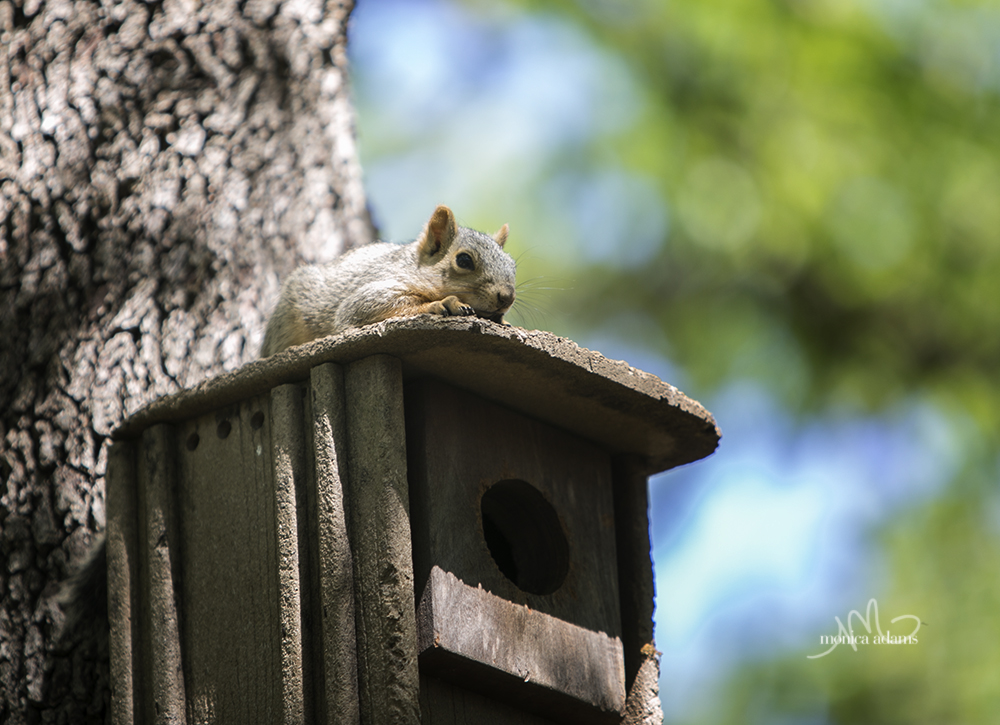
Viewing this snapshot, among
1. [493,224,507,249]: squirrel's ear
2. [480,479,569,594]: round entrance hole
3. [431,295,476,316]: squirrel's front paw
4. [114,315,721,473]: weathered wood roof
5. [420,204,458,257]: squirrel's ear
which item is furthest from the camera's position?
[493,224,507,249]: squirrel's ear

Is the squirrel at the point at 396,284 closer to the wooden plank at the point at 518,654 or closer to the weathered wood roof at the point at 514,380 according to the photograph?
the weathered wood roof at the point at 514,380

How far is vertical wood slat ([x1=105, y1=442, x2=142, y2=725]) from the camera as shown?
2969 millimetres

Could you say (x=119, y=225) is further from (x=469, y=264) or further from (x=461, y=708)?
(x=461, y=708)

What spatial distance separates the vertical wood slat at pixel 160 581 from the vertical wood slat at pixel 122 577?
3cm

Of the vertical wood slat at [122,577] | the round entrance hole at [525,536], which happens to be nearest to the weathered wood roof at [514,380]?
the vertical wood slat at [122,577]

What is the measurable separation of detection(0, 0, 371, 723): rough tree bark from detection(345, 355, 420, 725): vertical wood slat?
3.22ft

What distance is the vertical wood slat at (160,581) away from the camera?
115 inches

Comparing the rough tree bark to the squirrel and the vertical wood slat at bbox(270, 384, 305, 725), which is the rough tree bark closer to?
the squirrel

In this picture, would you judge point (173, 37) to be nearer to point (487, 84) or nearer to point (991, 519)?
point (487, 84)

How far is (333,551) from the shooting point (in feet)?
8.93

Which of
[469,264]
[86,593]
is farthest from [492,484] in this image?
[86,593]

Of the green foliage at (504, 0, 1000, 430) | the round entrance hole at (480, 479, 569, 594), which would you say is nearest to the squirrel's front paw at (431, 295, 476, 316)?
the round entrance hole at (480, 479, 569, 594)

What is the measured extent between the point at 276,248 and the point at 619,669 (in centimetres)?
184

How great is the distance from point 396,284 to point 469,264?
0.78 ft
